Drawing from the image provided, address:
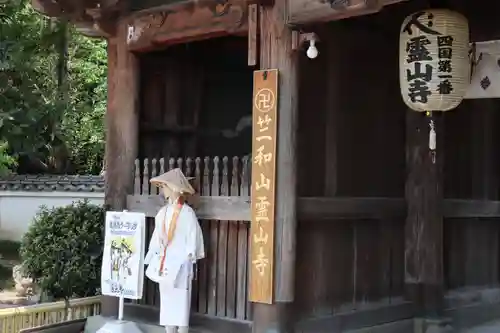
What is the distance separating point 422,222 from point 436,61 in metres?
2.48

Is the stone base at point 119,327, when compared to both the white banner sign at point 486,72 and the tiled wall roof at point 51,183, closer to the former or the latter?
the white banner sign at point 486,72

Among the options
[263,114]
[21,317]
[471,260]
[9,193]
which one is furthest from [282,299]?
[9,193]

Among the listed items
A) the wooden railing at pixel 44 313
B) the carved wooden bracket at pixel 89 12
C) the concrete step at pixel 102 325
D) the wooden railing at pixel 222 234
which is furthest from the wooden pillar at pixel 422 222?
the wooden railing at pixel 44 313

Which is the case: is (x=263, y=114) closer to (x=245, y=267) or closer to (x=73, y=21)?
(x=245, y=267)

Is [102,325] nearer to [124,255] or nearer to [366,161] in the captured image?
[124,255]

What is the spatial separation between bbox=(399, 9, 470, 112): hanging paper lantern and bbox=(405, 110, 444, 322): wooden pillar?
1.66 meters

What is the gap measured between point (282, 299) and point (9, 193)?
14175 millimetres

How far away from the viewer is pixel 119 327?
283 inches

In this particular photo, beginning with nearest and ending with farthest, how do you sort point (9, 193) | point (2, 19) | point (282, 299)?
point (282, 299), point (2, 19), point (9, 193)

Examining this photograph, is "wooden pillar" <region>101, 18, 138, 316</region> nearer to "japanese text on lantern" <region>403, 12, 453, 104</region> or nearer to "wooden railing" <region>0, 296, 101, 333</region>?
"wooden railing" <region>0, 296, 101, 333</region>

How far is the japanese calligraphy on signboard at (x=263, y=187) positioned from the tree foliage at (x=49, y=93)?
19.5 feet

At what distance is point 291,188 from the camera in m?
6.36

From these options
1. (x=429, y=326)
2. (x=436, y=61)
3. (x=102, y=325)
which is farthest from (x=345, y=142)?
(x=102, y=325)

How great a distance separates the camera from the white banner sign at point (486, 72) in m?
7.70
